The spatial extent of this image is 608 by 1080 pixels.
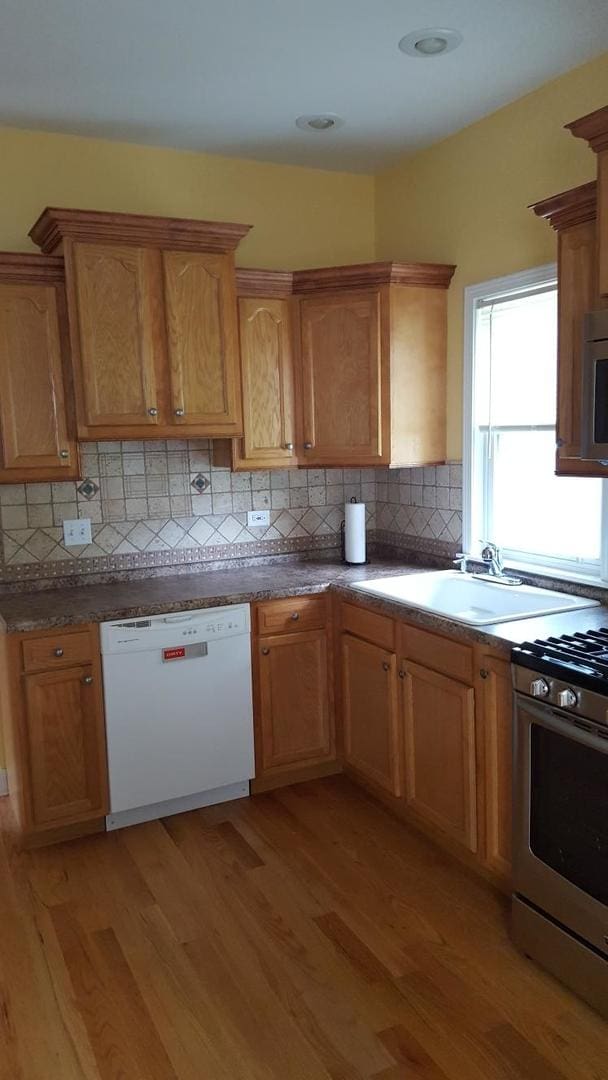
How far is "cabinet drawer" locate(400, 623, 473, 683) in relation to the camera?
2625mm

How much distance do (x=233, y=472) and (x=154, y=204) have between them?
122 cm

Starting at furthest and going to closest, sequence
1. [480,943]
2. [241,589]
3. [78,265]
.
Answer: [241,589] < [78,265] < [480,943]

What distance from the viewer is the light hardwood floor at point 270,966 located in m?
1.99

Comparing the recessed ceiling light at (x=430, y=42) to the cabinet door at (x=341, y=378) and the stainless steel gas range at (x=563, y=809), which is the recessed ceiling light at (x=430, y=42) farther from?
the stainless steel gas range at (x=563, y=809)

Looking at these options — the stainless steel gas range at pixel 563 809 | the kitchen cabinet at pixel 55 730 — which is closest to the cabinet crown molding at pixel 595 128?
the stainless steel gas range at pixel 563 809

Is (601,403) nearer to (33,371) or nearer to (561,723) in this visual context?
(561,723)

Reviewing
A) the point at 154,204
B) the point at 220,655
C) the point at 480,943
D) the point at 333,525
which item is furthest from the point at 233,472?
the point at 480,943

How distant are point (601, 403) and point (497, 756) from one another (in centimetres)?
113

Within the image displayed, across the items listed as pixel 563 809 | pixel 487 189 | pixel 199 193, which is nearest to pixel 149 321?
pixel 199 193

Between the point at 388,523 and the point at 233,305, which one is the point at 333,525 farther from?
the point at 233,305

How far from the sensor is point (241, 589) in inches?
130

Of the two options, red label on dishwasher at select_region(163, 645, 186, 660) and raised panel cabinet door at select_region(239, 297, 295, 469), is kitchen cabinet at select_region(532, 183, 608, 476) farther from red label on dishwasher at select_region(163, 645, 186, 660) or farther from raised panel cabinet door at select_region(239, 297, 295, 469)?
red label on dishwasher at select_region(163, 645, 186, 660)

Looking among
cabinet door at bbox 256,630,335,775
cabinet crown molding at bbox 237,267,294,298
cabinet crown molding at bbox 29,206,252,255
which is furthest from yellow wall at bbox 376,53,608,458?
cabinet door at bbox 256,630,335,775

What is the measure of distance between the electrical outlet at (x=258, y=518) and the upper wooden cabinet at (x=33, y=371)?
3.22ft
